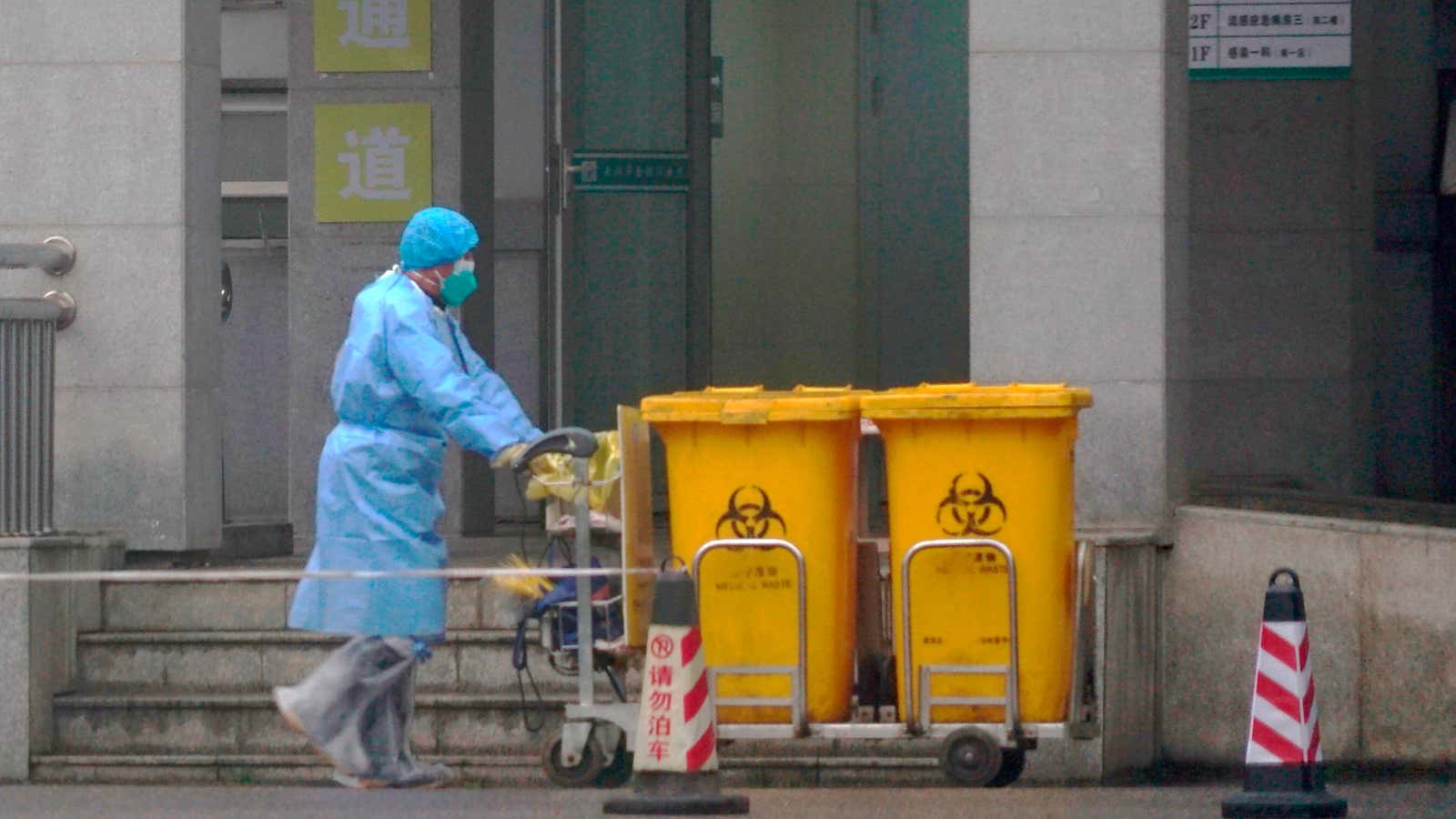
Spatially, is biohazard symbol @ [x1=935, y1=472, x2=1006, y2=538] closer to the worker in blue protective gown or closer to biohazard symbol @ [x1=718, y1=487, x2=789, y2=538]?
biohazard symbol @ [x1=718, y1=487, x2=789, y2=538]

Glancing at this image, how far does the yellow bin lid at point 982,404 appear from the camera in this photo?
7.97 meters

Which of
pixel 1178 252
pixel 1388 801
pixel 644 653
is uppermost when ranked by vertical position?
pixel 1178 252

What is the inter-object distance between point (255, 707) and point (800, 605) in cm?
282

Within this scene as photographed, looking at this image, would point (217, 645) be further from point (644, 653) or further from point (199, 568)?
point (644, 653)

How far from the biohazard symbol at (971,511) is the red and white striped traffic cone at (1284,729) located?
90cm

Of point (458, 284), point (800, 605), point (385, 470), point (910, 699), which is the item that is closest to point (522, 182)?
point (458, 284)

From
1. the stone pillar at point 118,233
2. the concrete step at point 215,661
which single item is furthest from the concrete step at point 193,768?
the stone pillar at point 118,233

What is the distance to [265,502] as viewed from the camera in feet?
49.5

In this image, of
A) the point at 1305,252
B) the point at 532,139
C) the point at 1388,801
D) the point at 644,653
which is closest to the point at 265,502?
the point at 532,139

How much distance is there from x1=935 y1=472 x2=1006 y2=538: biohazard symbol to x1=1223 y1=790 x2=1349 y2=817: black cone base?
114cm

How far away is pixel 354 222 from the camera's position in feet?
42.8

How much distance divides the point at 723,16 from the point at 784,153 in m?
0.91

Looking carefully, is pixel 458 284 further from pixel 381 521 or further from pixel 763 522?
pixel 763 522

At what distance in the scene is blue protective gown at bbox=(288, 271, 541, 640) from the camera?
818 cm
